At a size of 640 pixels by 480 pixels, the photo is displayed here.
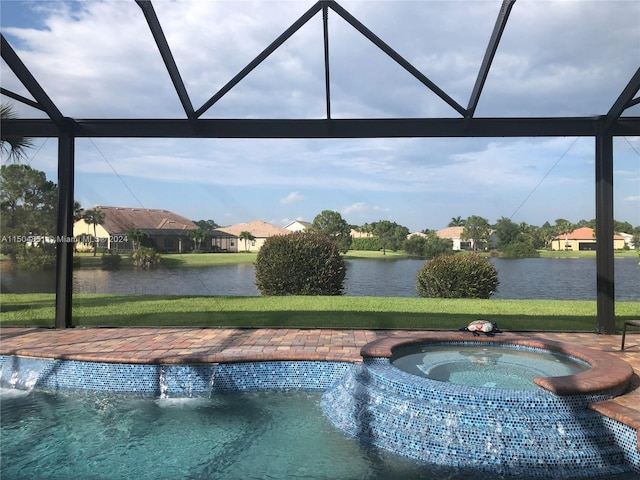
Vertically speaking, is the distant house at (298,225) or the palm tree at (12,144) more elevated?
the palm tree at (12,144)

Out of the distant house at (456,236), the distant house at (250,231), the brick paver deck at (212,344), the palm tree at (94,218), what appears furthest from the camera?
the distant house at (456,236)

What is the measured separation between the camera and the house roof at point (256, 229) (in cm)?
1339

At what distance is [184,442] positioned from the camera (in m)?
4.00

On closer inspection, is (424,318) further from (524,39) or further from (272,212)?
(272,212)

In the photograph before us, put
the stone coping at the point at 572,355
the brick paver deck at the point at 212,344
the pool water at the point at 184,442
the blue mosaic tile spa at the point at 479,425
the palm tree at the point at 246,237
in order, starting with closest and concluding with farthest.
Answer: the pool water at the point at 184,442 → the blue mosaic tile spa at the point at 479,425 → the stone coping at the point at 572,355 → the brick paver deck at the point at 212,344 → the palm tree at the point at 246,237

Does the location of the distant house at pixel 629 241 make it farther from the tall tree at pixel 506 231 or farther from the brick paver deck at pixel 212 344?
the brick paver deck at pixel 212 344

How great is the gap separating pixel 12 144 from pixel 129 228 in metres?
5.16

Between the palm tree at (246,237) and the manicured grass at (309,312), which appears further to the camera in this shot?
the palm tree at (246,237)

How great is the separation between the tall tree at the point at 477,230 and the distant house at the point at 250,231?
7.91 m

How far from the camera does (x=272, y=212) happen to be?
48.6ft

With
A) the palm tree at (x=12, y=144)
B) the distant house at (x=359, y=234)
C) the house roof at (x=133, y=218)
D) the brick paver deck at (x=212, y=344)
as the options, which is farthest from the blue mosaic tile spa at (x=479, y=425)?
the distant house at (x=359, y=234)

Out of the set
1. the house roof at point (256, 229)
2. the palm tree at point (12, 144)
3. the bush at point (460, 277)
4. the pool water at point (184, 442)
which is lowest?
A: the pool water at point (184, 442)

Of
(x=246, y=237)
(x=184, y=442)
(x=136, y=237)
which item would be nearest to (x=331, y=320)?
(x=184, y=442)

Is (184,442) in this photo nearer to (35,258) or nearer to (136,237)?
(136,237)
